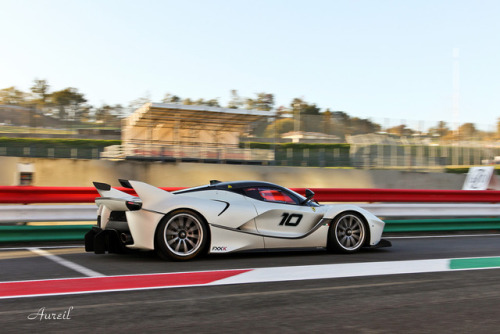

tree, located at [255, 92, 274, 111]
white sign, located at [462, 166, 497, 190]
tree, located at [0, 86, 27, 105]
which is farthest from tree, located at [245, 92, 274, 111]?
white sign, located at [462, 166, 497, 190]

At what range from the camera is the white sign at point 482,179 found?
18188 mm

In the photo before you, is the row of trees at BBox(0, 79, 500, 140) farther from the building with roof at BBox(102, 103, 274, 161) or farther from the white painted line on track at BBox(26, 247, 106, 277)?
the white painted line on track at BBox(26, 247, 106, 277)

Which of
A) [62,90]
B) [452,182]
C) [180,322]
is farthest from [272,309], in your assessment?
[62,90]

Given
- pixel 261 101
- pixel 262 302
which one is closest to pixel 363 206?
pixel 262 302

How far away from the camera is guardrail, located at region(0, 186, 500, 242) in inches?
356

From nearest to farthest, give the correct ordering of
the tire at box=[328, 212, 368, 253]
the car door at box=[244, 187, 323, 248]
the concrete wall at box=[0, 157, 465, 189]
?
the car door at box=[244, 187, 323, 248], the tire at box=[328, 212, 368, 253], the concrete wall at box=[0, 157, 465, 189]

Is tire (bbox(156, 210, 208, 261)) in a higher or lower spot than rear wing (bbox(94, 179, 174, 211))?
lower

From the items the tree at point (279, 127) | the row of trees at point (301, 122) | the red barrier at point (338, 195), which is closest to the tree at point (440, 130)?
the row of trees at point (301, 122)

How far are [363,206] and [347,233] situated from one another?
3.42 metres

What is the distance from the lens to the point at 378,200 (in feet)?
38.2

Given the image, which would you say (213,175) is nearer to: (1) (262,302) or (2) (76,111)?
(2) (76,111)

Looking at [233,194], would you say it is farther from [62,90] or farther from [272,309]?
[62,90]

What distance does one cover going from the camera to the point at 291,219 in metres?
7.51

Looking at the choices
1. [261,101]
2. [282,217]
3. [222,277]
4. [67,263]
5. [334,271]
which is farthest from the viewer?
[261,101]
